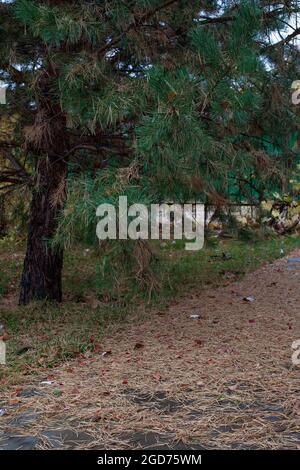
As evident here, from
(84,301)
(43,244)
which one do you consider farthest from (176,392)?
(84,301)

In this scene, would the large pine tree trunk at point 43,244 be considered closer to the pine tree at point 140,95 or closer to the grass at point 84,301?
the pine tree at point 140,95

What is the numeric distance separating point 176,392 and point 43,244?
2567 millimetres

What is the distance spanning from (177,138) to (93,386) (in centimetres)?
162

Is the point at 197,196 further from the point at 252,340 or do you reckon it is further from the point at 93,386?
the point at 93,386

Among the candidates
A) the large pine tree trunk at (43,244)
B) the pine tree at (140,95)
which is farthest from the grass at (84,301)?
the pine tree at (140,95)

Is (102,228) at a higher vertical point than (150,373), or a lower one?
higher

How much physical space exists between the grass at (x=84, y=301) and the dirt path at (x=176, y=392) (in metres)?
0.25

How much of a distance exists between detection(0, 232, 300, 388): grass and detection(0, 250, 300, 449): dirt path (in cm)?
25

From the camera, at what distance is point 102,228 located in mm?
3539

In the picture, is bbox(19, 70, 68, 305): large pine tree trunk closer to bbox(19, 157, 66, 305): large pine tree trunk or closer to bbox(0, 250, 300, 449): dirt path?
bbox(19, 157, 66, 305): large pine tree trunk

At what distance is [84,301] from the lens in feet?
19.6

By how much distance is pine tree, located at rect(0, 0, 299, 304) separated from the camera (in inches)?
140
